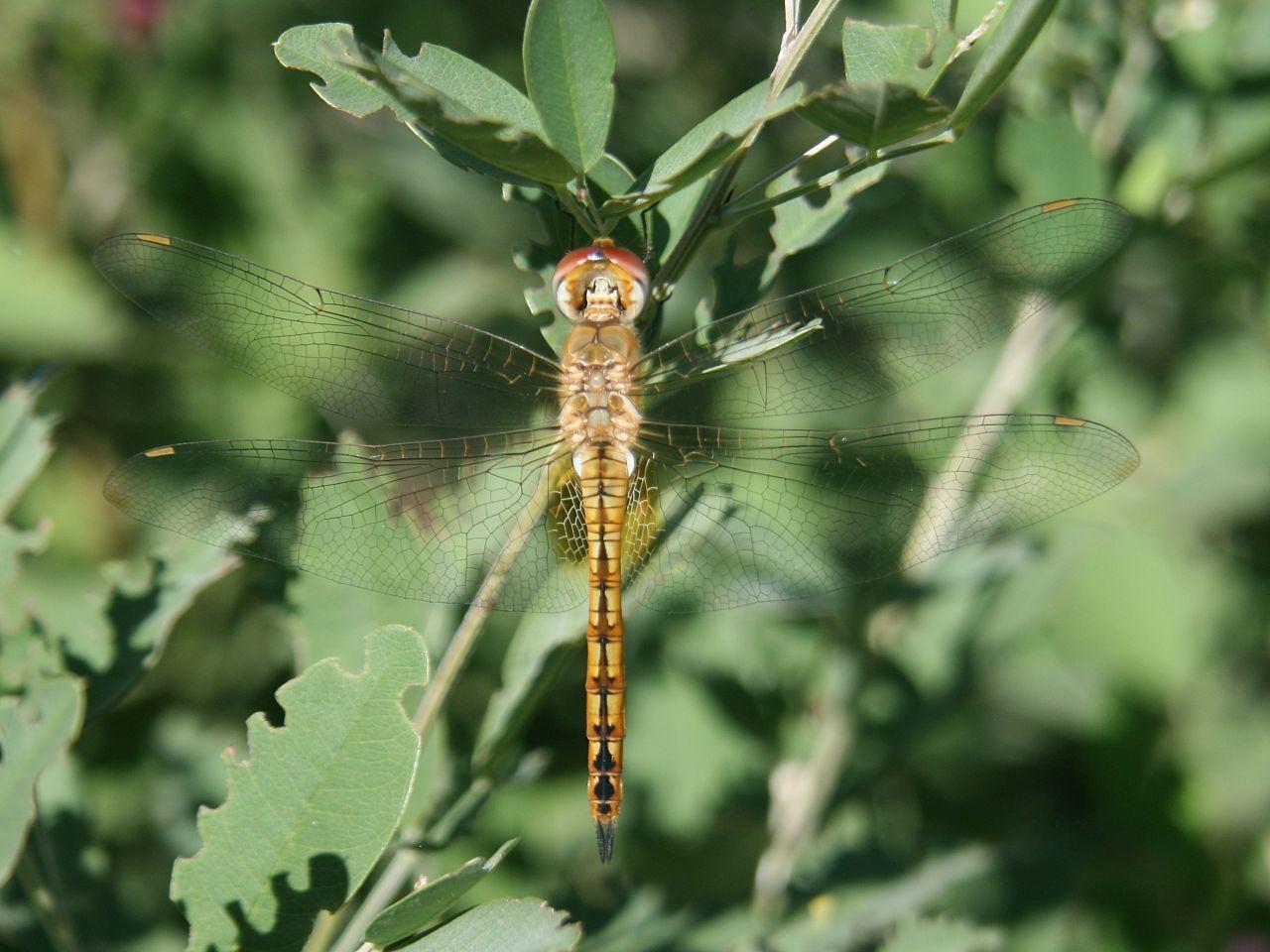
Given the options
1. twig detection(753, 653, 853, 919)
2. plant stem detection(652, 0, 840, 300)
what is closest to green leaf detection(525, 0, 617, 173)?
plant stem detection(652, 0, 840, 300)

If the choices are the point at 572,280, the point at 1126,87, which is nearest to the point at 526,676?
the point at 572,280

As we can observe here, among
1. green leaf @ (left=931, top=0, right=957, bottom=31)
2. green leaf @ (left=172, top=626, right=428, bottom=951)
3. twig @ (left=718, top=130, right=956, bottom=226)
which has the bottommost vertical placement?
green leaf @ (left=172, top=626, right=428, bottom=951)

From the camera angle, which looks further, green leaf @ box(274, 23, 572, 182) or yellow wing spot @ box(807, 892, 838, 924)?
yellow wing spot @ box(807, 892, 838, 924)

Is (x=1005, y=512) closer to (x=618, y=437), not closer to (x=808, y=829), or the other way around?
(x=618, y=437)

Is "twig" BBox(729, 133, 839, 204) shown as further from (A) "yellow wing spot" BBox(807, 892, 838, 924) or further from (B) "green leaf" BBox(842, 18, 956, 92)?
(A) "yellow wing spot" BBox(807, 892, 838, 924)

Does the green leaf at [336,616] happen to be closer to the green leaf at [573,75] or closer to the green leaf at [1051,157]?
the green leaf at [573,75]

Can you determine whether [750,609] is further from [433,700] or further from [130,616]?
[130,616]

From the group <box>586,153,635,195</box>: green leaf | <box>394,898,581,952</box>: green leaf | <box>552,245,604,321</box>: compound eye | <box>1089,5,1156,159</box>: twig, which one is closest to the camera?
<box>394,898,581,952</box>: green leaf
